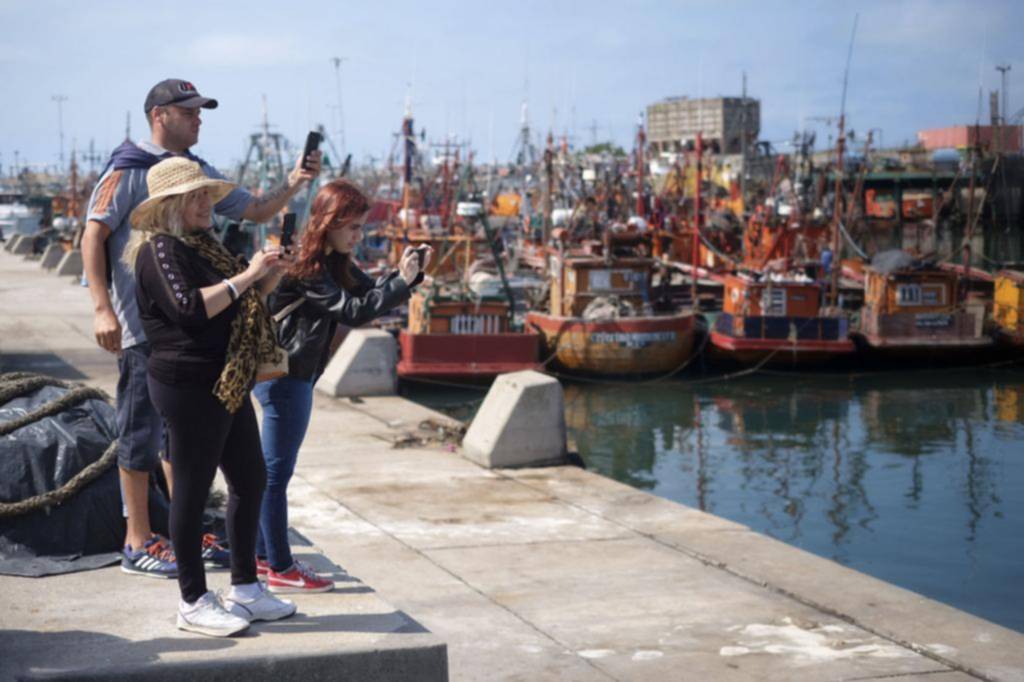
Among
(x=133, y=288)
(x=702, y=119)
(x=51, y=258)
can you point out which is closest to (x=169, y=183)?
(x=133, y=288)

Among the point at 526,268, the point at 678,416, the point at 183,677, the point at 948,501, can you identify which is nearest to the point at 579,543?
the point at 183,677

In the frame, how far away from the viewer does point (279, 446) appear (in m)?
4.95

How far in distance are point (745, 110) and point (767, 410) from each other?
7496 cm

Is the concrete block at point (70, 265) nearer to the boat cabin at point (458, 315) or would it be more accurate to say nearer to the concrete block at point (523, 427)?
the boat cabin at point (458, 315)

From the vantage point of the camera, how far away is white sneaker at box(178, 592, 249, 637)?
4.14m

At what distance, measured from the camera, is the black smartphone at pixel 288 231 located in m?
4.18

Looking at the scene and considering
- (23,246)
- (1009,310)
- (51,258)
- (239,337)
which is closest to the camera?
(239,337)

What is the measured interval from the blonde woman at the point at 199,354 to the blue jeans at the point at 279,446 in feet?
1.76

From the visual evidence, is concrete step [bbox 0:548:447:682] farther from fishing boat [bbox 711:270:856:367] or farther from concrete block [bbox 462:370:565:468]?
fishing boat [bbox 711:270:856:367]

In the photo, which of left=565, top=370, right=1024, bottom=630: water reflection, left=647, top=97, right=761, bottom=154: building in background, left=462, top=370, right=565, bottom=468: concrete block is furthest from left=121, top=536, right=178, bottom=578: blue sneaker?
left=647, top=97, right=761, bottom=154: building in background

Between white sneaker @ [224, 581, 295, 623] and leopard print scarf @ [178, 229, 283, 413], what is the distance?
2.07 feet

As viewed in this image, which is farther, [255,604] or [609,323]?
[609,323]

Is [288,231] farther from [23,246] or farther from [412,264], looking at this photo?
[23,246]

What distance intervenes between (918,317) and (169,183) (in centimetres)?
2149
